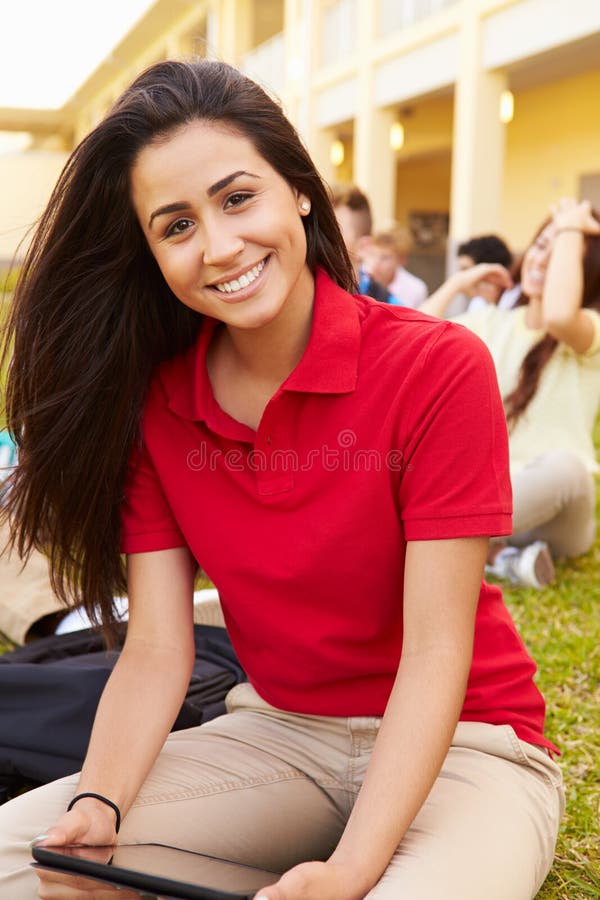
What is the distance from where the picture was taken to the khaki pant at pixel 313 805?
1267 millimetres

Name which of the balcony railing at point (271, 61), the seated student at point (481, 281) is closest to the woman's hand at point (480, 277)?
the seated student at point (481, 281)

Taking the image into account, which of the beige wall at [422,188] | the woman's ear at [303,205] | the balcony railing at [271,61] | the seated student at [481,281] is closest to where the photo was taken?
the woman's ear at [303,205]

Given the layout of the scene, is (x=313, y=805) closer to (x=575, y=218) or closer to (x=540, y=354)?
(x=540, y=354)

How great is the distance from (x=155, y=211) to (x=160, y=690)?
0.70m

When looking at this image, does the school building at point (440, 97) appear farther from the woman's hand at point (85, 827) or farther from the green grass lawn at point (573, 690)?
the woman's hand at point (85, 827)

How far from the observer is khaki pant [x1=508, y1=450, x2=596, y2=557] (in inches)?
137

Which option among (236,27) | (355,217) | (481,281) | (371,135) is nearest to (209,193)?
(481,281)

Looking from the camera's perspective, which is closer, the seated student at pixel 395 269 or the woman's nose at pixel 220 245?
the woman's nose at pixel 220 245

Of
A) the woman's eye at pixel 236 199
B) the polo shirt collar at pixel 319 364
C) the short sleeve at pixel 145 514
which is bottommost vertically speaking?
the short sleeve at pixel 145 514

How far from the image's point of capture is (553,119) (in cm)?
1190

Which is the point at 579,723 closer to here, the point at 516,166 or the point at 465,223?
the point at 465,223

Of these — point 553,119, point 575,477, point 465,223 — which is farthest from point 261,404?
point 553,119

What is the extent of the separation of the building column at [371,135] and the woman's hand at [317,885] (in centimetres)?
1118

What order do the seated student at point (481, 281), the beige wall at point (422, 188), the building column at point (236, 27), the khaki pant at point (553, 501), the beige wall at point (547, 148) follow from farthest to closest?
the beige wall at point (422, 188)
the building column at point (236, 27)
the beige wall at point (547, 148)
the seated student at point (481, 281)
the khaki pant at point (553, 501)
